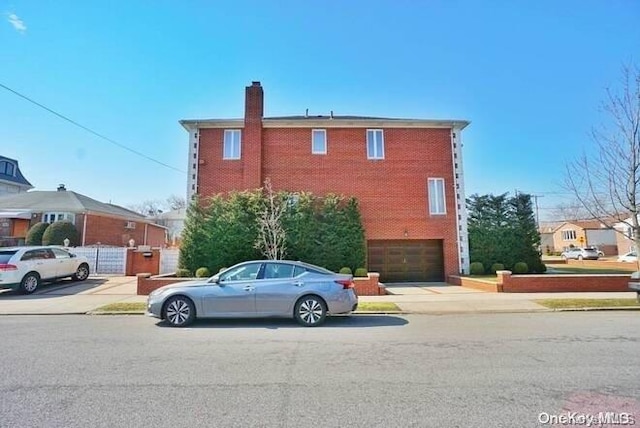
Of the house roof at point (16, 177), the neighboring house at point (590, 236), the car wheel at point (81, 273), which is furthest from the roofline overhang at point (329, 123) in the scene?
the neighboring house at point (590, 236)

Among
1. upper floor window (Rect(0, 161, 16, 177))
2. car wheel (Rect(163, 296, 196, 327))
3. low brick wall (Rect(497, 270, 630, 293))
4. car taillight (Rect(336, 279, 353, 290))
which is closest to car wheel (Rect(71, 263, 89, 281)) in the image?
car wheel (Rect(163, 296, 196, 327))

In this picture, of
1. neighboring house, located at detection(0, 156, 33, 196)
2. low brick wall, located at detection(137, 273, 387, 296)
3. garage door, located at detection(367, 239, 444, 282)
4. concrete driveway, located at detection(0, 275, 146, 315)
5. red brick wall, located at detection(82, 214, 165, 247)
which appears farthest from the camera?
neighboring house, located at detection(0, 156, 33, 196)

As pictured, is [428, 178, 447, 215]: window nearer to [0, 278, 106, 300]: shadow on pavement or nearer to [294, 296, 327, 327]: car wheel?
A: [294, 296, 327, 327]: car wheel

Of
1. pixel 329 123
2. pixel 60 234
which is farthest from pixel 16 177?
pixel 329 123

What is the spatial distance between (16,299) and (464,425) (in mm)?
14884

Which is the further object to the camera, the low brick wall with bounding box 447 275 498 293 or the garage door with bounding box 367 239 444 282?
the garage door with bounding box 367 239 444 282

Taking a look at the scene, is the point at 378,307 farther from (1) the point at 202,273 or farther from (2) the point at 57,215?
(2) the point at 57,215

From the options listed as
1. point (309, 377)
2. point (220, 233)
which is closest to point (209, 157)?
point (220, 233)

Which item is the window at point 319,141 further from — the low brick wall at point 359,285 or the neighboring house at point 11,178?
the neighboring house at point 11,178

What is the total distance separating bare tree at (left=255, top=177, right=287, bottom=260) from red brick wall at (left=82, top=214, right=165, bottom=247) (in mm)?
15993

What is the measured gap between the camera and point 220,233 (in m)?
16.8

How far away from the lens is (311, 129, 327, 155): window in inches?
768

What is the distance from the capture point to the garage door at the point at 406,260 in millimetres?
18969

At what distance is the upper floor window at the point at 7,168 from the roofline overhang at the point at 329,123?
1368 inches
